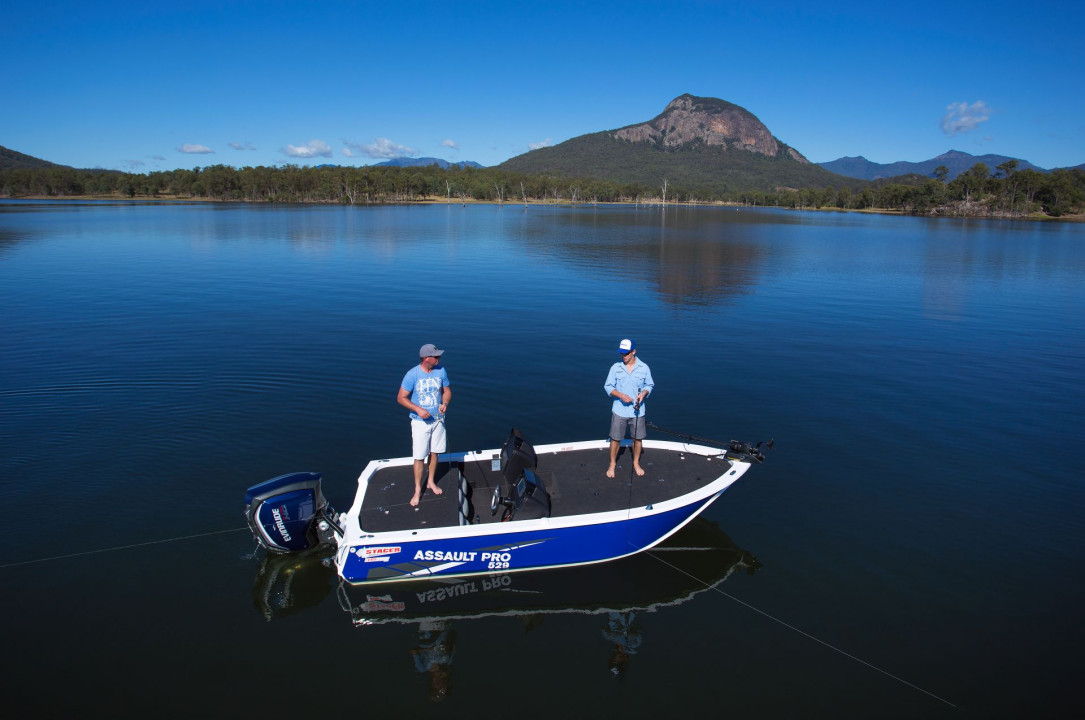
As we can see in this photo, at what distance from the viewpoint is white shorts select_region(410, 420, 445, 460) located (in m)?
8.77

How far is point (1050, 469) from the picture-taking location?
39.2 ft

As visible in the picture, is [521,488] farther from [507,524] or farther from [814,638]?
[814,638]

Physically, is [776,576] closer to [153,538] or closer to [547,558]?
[547,558]

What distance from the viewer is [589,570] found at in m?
8.86

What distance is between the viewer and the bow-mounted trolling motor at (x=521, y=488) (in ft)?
27.1

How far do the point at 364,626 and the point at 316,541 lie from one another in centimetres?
169

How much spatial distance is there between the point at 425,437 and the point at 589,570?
3.15m

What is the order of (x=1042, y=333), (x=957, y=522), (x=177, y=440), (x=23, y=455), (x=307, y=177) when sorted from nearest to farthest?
(x=957, y=522) < (x=23, y=455) < (x=177, y=440) < (x=1042, y=333) < (x=307, y=177)

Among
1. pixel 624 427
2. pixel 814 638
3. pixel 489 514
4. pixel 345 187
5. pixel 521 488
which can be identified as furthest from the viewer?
pixel 345 187

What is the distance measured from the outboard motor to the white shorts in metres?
1.56

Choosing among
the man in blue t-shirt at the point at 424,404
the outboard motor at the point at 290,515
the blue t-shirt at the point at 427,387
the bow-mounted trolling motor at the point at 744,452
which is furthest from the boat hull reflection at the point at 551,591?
the blue t-shirt at the point at 427,387

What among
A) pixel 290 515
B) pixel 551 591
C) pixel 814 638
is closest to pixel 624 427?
pixel 551 591

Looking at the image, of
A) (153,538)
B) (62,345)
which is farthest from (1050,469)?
(62,345)

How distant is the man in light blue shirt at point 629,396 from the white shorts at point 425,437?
8.73 ft
